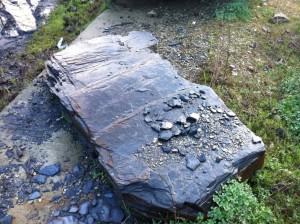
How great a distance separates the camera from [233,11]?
18.8ft

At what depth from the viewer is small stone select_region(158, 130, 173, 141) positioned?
328 centimetres

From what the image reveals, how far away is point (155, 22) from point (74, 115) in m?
2.62

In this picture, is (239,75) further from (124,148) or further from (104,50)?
(124,148)

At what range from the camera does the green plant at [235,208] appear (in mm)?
2957

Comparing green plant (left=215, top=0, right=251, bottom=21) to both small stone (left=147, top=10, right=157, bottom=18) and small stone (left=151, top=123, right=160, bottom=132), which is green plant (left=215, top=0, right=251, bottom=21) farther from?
small stone (left=151, top=123, right=160, bottom=132)

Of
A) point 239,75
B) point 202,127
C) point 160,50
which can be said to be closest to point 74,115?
point 202,127

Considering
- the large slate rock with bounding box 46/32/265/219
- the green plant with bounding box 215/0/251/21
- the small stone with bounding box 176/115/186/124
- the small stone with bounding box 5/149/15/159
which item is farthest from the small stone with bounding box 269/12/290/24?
the small stone with bounding box 5/149/15/159

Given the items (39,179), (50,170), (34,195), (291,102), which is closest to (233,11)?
(291,102)

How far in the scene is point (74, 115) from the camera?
3621 mm

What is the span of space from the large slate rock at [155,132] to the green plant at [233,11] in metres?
1.96

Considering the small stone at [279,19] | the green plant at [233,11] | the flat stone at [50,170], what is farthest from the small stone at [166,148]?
the small stone at [279,19]

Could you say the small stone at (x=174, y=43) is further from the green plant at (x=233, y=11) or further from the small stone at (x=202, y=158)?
the small stone at (x=202, y=158)

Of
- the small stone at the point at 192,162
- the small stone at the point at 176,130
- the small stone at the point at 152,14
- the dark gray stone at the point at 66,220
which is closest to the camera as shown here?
the small stone at the point at 192,162

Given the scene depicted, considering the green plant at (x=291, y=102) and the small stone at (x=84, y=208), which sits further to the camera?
the green plant at (x=291, y=102)
